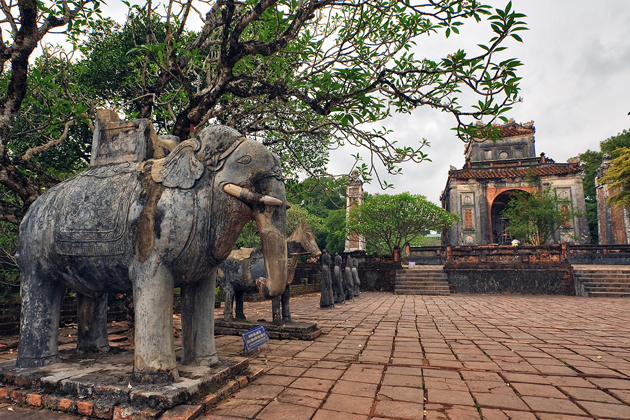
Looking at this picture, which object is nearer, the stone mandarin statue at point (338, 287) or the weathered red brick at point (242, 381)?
the weathered red brick at point (242, 381)

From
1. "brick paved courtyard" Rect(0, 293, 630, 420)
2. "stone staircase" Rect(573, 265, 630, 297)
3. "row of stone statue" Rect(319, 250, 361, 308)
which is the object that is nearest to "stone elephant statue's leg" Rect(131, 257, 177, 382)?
"brick paved courtyard" Rect(0, 293, 630, 420)

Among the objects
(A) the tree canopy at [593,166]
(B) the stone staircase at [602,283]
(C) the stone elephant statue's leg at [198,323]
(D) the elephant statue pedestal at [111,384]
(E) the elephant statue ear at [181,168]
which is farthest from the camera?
(A) the tree canopy at [593,166]

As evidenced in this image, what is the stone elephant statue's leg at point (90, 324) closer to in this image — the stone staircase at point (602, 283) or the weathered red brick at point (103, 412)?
the weathered red brick at point (103, 412)

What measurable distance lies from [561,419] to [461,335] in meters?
3.21

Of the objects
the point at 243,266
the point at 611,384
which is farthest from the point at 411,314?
the point at 611,384

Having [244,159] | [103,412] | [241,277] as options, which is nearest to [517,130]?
[241,277]

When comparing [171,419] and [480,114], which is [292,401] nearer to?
[171,419]

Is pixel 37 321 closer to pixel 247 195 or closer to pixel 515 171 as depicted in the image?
pixel 247 195

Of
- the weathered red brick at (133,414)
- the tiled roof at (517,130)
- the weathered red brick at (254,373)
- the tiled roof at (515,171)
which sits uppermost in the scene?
the tiled roof at (517,130)

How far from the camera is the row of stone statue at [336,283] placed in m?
9.30

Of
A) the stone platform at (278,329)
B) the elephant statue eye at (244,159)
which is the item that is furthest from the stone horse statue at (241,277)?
the elephant statue eye at (244,159)

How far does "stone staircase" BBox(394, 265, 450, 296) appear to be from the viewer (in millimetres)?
15665

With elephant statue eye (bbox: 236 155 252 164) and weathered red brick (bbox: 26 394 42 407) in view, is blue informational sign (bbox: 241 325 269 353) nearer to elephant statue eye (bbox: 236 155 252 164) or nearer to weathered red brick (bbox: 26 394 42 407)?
weathered red brick (bbox: 26 394 42 407)

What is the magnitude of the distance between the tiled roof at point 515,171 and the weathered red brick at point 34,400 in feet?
97.9
